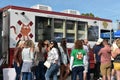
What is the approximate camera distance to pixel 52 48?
10.2 meters

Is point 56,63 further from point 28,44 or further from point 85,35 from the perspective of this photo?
point 85,35

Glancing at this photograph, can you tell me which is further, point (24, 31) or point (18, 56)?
point (24, 31)

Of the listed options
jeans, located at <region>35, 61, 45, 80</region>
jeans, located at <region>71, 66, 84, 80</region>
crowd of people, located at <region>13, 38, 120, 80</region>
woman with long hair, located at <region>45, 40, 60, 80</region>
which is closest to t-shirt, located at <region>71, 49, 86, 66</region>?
crowd of people, located at <region>13, 38, 120, 80</region>

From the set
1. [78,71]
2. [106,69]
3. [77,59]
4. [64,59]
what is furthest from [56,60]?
[106,69]

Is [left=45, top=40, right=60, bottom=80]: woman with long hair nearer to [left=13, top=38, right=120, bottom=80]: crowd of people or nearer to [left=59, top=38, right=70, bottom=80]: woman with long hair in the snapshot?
[left=13, top=38, right=120, bottom=80]: crowd of people

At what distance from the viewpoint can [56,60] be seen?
33.1 ft

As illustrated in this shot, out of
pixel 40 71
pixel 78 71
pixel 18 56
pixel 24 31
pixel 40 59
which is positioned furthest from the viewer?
pixel 24 31

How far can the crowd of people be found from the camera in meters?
10.1

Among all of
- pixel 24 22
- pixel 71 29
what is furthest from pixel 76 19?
pixel 24 22

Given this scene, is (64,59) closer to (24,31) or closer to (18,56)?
(18,56)

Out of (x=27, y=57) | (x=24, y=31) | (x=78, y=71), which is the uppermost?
(x=24, y=31)

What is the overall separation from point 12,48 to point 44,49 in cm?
105

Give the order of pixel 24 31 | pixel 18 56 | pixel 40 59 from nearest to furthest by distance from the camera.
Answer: pixel 18 56
pixel 40 59
pixel 24 31

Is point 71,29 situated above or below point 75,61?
above
